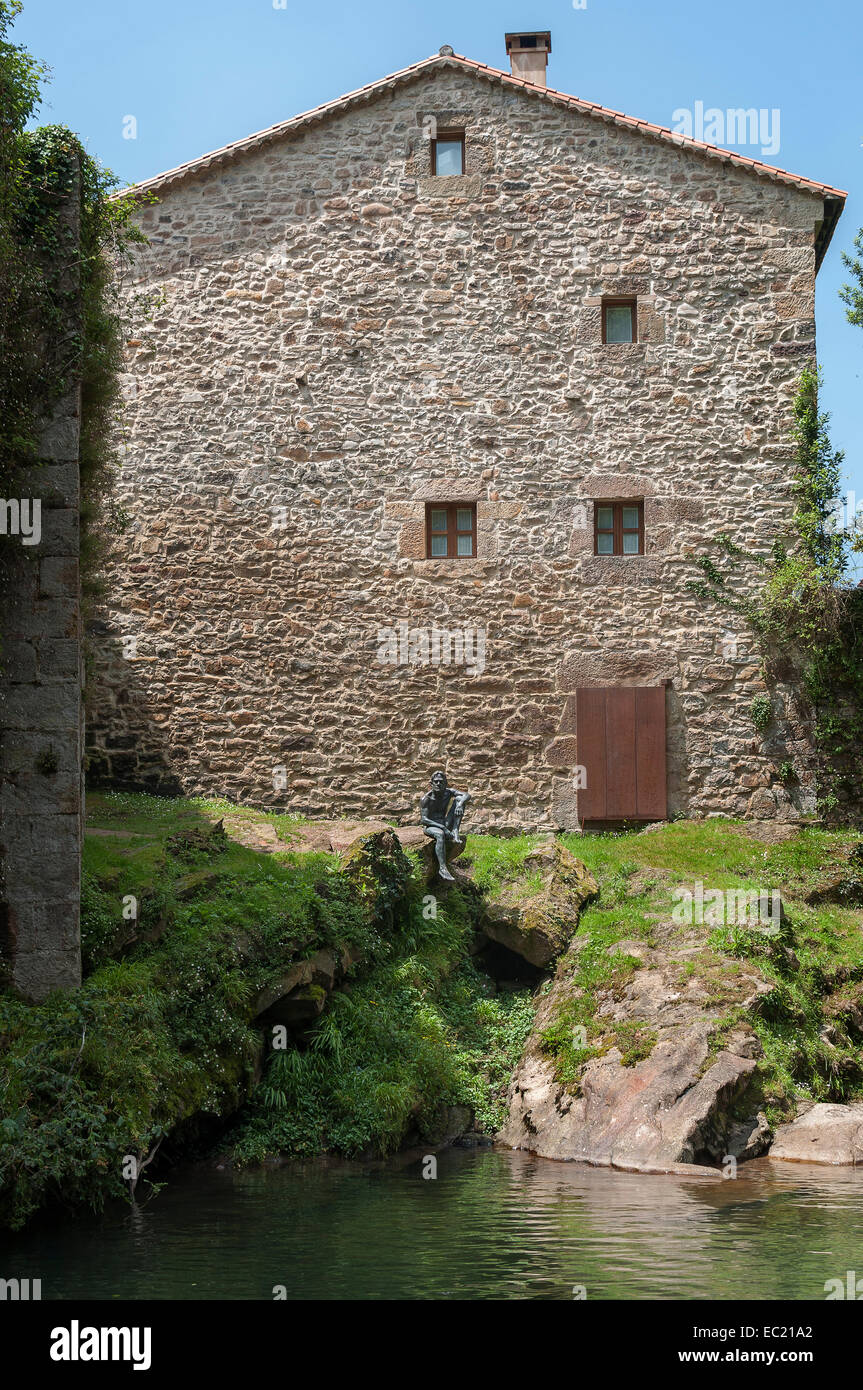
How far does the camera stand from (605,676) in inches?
687

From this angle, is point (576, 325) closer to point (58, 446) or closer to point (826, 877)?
point (826, 877)

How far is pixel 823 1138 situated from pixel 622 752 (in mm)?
6924

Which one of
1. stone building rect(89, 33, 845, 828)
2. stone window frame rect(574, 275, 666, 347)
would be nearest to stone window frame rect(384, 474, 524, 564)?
stone building rect(89, 33, 845, 828)

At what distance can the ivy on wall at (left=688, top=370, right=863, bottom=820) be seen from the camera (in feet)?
56.0

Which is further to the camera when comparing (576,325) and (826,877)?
(576,325)

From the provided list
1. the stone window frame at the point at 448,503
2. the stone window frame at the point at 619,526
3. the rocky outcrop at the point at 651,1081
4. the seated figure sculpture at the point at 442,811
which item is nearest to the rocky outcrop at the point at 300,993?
the rocky outcrop at the point at 651,1081

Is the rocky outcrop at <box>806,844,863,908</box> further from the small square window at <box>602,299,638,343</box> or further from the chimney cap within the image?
the chimney cap

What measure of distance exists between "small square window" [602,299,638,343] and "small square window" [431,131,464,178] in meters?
2.81

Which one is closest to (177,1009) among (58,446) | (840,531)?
(58,446)

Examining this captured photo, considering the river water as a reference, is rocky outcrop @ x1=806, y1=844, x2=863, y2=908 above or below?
above

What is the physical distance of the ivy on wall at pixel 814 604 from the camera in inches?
672

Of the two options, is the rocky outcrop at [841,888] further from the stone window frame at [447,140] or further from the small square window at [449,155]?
the small square window at [449,155]

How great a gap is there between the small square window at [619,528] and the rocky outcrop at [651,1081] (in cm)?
618
